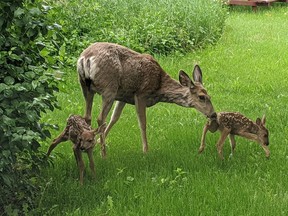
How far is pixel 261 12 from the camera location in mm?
24438

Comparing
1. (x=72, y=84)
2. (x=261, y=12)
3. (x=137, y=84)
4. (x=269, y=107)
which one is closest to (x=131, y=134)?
(x=137, y=84)

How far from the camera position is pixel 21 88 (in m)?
5.96

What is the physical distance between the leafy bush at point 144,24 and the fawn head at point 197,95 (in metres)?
6.13

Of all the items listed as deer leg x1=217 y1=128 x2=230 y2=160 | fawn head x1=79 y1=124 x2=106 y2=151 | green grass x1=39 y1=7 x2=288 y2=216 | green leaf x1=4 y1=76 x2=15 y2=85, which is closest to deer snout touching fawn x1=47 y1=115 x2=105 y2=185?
fawn head x1=79 y1=124 x2=106 y2=151

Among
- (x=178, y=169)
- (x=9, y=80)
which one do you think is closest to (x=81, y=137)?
(x=178, y=169)

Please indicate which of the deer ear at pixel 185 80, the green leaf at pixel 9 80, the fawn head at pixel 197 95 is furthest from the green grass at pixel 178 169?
the green leaf at pixel 9 80

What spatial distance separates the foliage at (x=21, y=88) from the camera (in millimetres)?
6000

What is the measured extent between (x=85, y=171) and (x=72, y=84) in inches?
193

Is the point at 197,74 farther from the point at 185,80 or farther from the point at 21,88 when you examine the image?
the point at 21,88

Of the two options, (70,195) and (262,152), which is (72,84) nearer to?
(262,152)

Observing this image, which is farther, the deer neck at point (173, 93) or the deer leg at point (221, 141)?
the deer neck at point (173, 93)

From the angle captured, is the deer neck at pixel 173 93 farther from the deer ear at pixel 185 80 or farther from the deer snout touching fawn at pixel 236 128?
the deer snout touching fawn at pixel 236 128

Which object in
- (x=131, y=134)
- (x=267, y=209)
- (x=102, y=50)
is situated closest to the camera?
(x=267, y=209)

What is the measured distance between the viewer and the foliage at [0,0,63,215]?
19.7 ft
